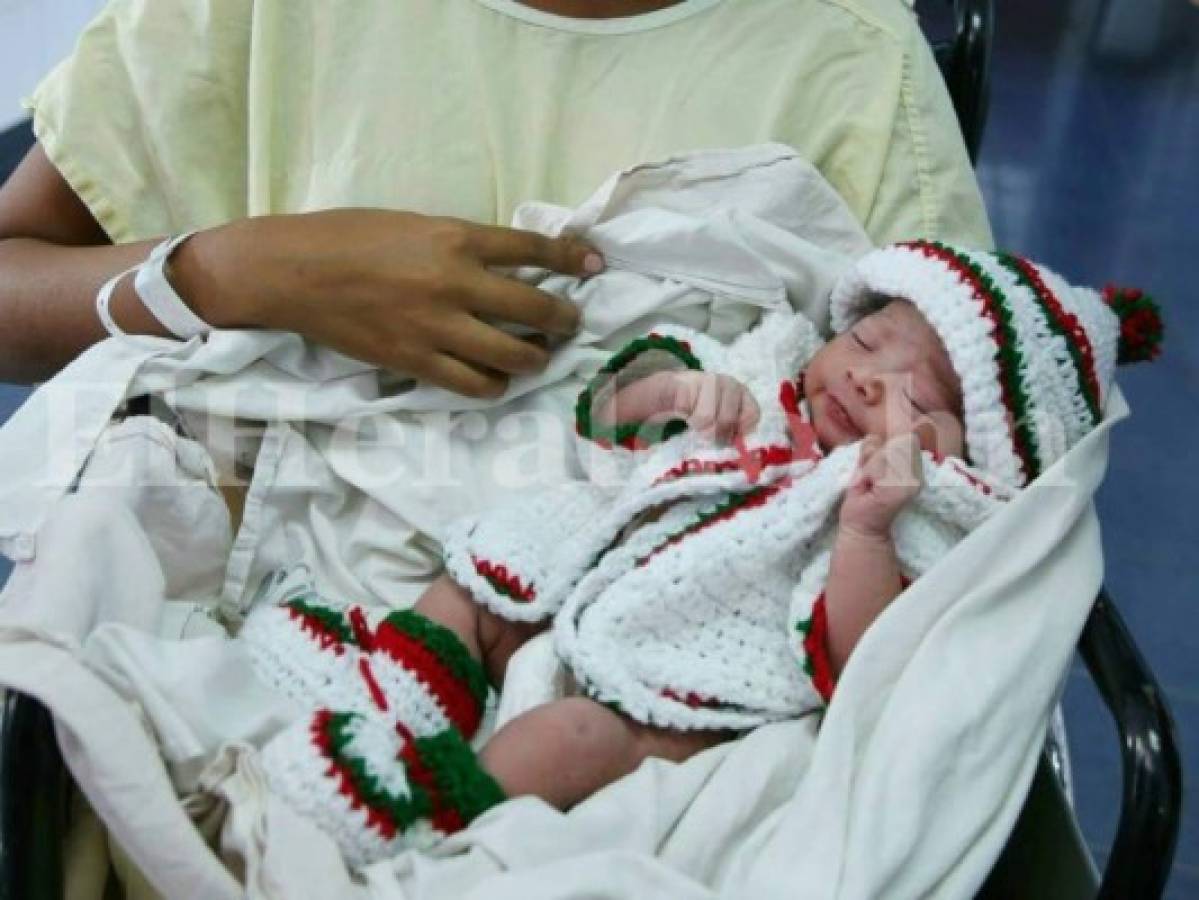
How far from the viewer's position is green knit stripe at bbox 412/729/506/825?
29.0 inches

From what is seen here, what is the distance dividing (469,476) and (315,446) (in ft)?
0.41

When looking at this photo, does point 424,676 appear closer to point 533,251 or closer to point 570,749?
point 570,749

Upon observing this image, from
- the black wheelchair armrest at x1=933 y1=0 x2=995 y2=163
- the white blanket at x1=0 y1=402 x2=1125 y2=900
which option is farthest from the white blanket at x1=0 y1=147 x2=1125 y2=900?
the black wheelchair armrest at x1=933 y1=0 x2=995 y2=163

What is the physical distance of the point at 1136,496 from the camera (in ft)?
7.29

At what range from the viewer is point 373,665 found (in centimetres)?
80

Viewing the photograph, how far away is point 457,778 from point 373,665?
0.10 m

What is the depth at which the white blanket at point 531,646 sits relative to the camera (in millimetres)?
686

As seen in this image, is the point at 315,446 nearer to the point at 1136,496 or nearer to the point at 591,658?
the point at 591,658

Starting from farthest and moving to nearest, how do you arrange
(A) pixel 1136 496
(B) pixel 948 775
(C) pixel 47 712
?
(A) pixel 1136 496 → (B) pixel 948 775 → (C) pixel 47 712

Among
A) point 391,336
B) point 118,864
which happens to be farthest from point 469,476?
point 118,864

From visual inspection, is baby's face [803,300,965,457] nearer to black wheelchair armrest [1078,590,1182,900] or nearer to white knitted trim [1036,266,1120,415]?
white knitted trim [1036,266,1120,415]

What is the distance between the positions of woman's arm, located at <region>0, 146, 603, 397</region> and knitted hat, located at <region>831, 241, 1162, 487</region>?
0.27 meters

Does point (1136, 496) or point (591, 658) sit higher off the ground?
point (591, 658)

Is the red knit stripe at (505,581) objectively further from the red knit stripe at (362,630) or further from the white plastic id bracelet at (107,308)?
the white plastic id bracelet at (107,308)
